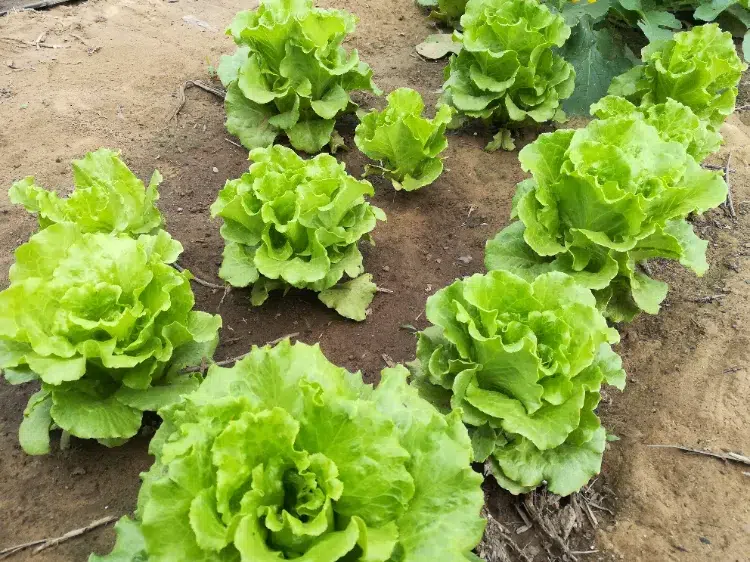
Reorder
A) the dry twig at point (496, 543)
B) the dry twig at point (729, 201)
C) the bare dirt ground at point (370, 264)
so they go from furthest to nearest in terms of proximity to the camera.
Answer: the dry twig at point (729, 201)
the bare dirt ground at point (370, 264)
the dry twig at point (496, 543)

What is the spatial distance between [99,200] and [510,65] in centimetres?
352

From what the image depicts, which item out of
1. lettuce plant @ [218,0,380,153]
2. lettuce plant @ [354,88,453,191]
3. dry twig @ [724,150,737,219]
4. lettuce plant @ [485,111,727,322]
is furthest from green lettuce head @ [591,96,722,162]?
lettuce plant @ [218,0,380,153]

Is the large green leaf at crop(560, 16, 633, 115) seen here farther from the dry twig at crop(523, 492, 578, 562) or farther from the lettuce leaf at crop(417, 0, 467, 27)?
the dry twig at crop(523, 492, 578, 562)

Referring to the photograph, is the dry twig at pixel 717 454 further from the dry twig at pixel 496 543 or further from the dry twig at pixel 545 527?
the dry twig at pixel 496 543

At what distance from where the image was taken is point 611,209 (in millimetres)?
3787

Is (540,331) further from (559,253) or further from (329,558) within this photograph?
(329,558)

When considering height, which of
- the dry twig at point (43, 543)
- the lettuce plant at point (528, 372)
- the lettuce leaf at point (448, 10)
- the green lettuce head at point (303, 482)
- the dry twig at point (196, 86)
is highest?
the green lettuce head at point (303, 482)

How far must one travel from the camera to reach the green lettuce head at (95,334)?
315 cm

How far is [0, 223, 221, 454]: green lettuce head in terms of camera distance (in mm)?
3154

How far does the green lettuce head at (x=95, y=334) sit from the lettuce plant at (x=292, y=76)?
2.42m

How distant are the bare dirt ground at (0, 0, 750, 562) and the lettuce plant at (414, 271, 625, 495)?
37 centimetres

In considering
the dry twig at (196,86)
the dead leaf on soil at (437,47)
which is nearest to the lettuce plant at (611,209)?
the dead leaf on soil at (437,47)

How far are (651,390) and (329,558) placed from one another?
2.75 m

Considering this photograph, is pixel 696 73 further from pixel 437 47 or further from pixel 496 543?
pixel 496 543
